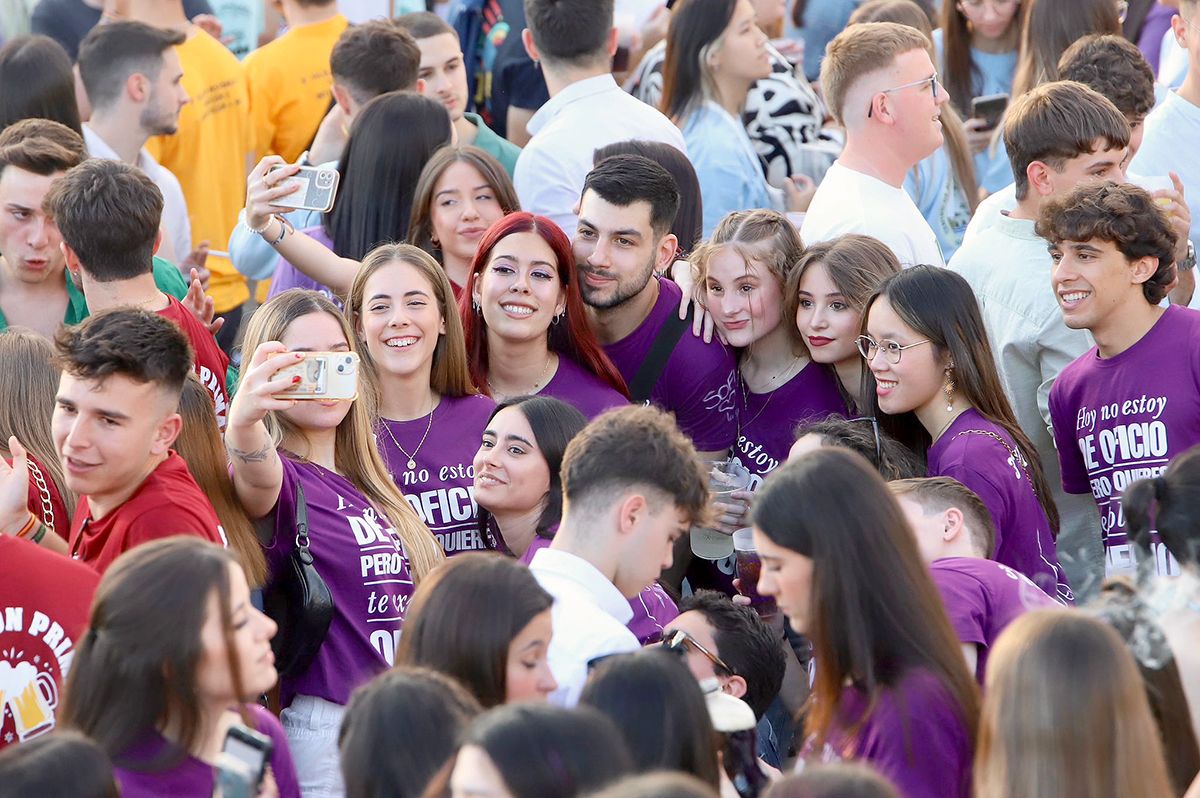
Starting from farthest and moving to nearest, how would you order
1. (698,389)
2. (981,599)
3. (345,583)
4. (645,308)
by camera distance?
(645,308) → (698,389) → (345,583) → (981,599)

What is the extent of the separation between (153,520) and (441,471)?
108cm

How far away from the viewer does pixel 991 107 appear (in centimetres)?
706

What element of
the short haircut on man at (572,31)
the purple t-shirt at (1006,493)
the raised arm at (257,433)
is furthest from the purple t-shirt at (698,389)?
the short haircut on man at (572,31)

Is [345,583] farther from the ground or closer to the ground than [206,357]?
closer to the ground

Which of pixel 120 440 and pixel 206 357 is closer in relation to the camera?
pixel 120 440

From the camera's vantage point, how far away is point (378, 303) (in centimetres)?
473

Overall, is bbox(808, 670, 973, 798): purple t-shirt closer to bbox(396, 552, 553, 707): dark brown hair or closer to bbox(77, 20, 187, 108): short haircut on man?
bbox(396, 552, 553, 707): dark brown hair

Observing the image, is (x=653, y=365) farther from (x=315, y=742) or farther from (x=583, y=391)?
(x=315, y=742)

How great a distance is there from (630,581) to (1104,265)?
1.81 m

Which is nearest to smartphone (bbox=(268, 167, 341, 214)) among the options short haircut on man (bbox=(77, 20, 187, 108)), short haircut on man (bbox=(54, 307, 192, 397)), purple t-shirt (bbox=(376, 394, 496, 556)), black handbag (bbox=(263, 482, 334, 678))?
purple t-shirt (bbox=(376, 394, 496, 556))

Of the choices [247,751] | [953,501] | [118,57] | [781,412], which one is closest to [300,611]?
[247,751]

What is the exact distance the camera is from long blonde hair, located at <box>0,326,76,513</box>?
4246 mm

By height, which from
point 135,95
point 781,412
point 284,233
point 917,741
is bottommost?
point 917,741

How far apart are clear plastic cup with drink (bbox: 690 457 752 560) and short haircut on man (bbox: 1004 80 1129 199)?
4.46 feet
